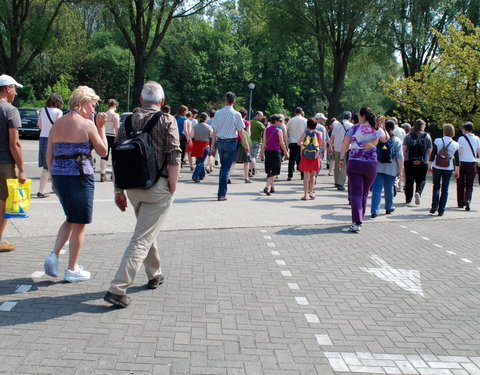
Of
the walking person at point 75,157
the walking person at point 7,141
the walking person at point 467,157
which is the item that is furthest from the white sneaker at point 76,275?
the walking person at point 467,157

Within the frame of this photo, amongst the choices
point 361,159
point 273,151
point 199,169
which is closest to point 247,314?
point 361,159

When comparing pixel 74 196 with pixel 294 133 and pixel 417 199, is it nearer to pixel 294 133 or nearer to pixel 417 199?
pixel 417 199

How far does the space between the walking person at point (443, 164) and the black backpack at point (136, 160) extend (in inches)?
304

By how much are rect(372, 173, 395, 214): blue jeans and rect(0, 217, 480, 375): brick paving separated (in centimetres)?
259

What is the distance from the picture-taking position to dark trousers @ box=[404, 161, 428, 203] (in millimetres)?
11797

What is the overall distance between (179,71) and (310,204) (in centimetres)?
5429

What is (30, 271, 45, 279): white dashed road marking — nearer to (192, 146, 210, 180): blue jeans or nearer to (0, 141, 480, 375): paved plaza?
(0, 141, 480, 375): paved plaza

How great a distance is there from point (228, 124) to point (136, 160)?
6158mm

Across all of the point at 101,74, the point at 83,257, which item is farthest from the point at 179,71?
the point at 83,257

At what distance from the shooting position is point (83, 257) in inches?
246

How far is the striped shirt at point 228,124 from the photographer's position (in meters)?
10.6

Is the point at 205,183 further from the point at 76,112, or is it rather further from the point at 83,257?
the point at 76,112

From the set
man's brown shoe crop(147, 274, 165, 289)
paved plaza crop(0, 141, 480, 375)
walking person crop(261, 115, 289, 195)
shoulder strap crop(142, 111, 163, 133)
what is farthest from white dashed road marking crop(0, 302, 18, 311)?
walking person crop(261, 115, 289, 195)

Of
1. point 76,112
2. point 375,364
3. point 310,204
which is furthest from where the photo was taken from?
point 310,204
